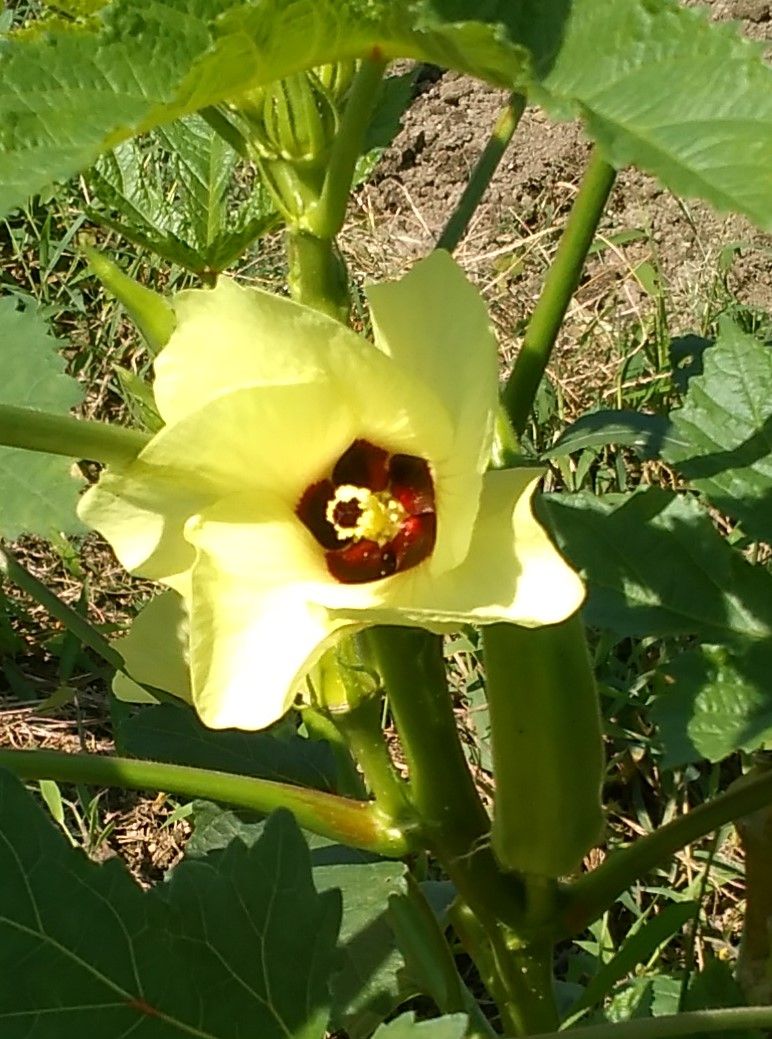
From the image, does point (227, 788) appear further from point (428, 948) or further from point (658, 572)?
point (658, 572)

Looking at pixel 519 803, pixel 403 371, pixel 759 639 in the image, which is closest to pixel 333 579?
pixel 403 371

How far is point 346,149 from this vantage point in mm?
795

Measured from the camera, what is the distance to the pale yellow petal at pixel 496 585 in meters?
0.72

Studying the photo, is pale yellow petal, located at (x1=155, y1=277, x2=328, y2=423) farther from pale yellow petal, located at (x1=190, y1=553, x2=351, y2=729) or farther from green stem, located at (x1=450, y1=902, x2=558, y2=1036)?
green stem, located at (x1=450, y1=902, x2=558, y2=1036)

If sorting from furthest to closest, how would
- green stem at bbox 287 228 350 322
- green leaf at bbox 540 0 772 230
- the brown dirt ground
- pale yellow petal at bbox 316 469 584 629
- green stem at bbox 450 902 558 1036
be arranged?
the brown dirt ground → green stem at bbox 450 902 558 1036 → green stem at bbox 287 228 350 322 → pale yellow petal at bbox 316 469 584 629 → green leaf at bbox 540 0 772 230

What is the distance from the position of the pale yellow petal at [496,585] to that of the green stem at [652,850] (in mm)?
343

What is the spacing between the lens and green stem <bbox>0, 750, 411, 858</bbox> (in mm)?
933

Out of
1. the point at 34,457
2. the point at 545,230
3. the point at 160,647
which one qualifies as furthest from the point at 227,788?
the point at 545,230

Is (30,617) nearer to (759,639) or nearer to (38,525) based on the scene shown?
(38,525)

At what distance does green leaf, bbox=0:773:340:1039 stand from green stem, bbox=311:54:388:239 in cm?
36

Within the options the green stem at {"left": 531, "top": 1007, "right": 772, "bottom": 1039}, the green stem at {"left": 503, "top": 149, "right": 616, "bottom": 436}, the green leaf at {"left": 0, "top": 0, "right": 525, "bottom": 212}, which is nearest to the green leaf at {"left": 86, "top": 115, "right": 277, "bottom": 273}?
the green stem at {"left": 503, "top": 149, "right": 616, "bottom": 436}

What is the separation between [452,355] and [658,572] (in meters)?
0.37

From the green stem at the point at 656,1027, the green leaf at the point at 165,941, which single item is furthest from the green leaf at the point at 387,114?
the green stem at the point at 656,1027

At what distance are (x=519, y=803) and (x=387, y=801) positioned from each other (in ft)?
0.36
